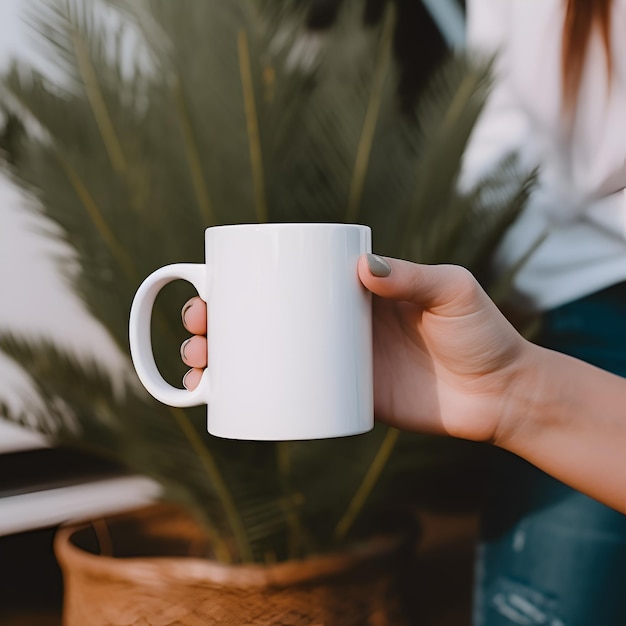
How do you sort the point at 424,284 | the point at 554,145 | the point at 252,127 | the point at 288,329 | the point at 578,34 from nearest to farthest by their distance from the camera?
the point at 288,329
the point at 424,284
the point at 252,127
the point at 578,34
the point at 554,145

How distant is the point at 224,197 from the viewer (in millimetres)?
1101

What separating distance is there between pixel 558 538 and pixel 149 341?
0.76m

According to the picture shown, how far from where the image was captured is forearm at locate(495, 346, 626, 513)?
2.77ft

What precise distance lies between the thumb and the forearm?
0.14 meters

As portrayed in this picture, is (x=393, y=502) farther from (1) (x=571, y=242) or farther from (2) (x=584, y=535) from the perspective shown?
(1) (x=571, y=242)

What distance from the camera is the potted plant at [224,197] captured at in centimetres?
104

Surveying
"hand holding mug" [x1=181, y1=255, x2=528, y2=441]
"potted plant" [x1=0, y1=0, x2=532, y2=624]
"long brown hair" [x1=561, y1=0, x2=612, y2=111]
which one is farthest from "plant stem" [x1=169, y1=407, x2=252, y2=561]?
"long brown hair" [x1=561, y1=0, x2=612, y2=111]

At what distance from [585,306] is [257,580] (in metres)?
0.65

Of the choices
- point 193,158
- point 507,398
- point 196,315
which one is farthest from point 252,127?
point 507,398

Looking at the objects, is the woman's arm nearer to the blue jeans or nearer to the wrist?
the wrist

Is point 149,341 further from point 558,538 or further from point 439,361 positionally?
point 558,538

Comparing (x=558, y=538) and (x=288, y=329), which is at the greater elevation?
(x=288, y=329)

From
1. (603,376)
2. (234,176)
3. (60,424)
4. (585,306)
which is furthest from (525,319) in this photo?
(60,424)

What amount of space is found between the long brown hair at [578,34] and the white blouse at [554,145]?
1 centimetres
